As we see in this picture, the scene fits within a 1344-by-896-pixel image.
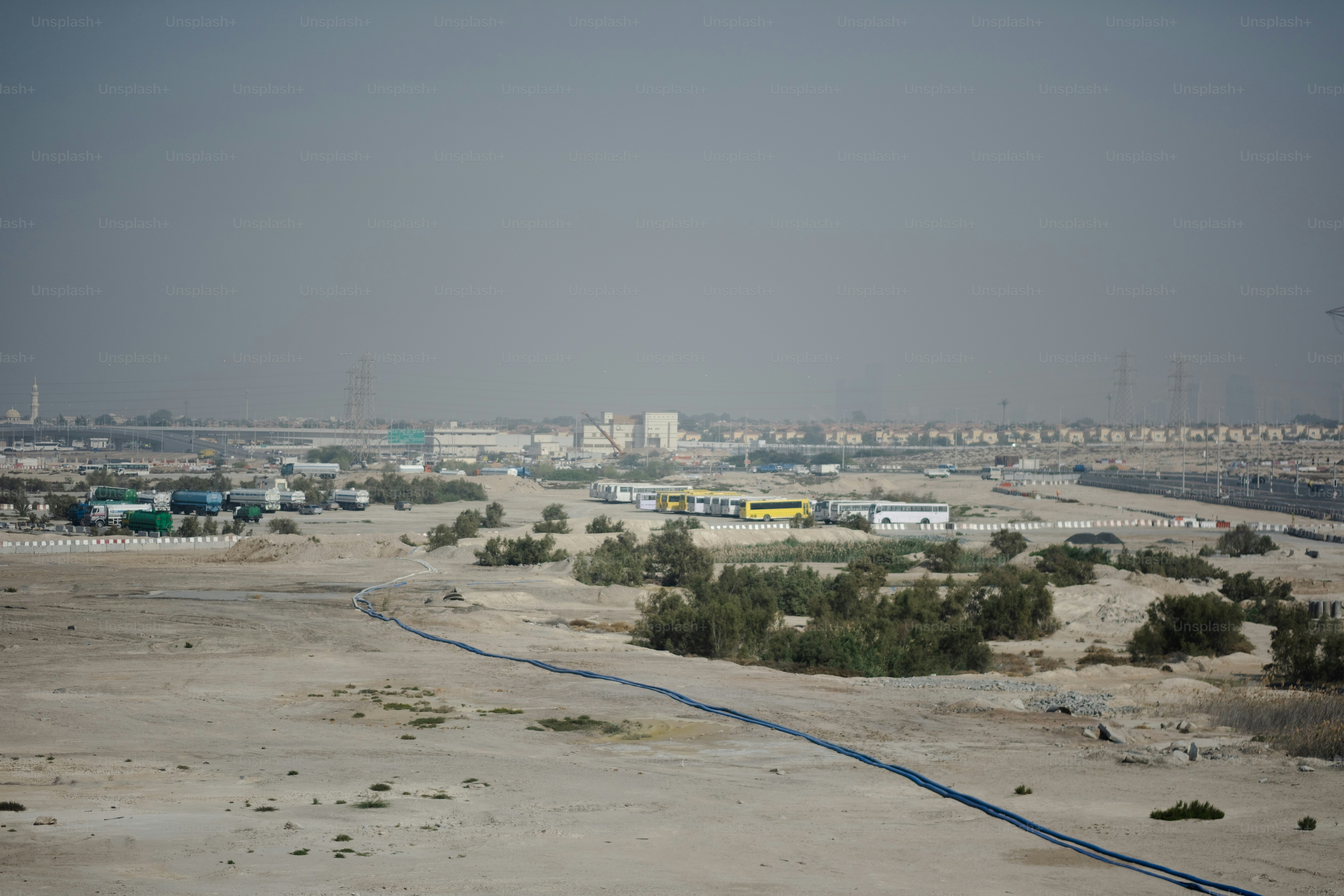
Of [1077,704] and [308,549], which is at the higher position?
[1077,704]

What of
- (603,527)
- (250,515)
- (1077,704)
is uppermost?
(1077,704)

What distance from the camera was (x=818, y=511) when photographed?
95.4 meters

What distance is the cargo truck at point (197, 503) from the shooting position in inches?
3319

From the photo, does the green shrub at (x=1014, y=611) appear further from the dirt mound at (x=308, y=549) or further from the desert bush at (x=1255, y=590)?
the dirt mound at (x=308, y=549)

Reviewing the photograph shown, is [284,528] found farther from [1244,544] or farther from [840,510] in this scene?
[1244,544]

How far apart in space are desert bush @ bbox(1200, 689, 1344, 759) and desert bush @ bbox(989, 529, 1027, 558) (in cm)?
4581

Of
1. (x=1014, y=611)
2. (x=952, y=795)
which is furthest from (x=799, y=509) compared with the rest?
(x=952, y=795)

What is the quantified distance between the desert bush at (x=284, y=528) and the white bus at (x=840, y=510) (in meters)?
45.9

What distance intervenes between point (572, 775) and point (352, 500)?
3384 inches

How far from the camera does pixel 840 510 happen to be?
9281 centimetres

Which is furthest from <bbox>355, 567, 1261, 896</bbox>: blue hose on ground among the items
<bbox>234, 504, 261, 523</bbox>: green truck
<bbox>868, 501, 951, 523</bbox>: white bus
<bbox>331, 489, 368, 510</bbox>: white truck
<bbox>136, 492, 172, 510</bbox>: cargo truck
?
<bbox>331, 489, 368, 510</bbox>: white truck

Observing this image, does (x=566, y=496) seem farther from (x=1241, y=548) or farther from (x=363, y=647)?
(x=363, y=647)

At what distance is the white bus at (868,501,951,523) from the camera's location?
3615 inches

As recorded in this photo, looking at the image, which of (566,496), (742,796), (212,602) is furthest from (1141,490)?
(742,796)
